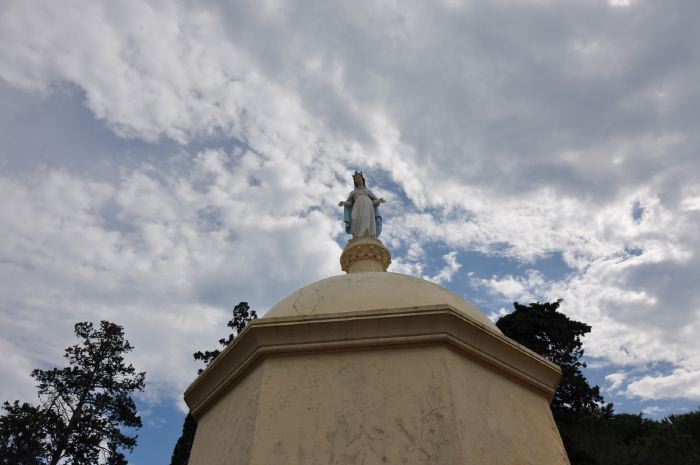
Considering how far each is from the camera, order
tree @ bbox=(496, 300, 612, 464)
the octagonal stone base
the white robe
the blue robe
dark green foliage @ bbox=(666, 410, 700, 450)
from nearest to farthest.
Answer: the octagonal stone base, the white robe, the blue robe, tree @ bbox=(496, 300, 612, 464), dark green foliage @ bbox=(666, 410, 700, 450)

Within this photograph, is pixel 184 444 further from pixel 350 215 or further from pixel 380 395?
pixel 380 395

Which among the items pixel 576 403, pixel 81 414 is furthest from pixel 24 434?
pixel 576 403

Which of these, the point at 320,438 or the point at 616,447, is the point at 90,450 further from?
the point at 616,447

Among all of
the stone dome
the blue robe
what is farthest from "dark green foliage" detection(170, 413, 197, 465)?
the stone dome

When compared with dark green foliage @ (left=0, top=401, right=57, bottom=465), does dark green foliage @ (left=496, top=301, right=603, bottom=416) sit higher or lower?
higher

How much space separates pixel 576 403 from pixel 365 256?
51.9 feet

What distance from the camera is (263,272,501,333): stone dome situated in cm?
454

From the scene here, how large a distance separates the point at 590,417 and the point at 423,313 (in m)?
24.0

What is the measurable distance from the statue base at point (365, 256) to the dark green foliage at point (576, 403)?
13.5 m

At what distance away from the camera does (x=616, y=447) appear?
74.2ft

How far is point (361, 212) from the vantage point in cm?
733

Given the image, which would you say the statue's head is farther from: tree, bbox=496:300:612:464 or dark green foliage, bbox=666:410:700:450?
dark green foliage, bbox=666:410:700:450

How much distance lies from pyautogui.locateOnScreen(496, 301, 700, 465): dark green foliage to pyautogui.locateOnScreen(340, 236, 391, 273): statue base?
13.5m

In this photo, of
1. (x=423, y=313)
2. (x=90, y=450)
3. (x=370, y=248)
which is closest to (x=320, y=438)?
(x=423, y=313)
